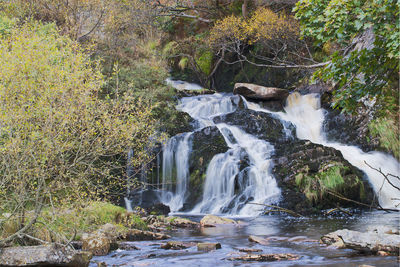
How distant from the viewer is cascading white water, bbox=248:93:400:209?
14426 millimetres

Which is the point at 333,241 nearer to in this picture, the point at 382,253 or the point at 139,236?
the point at 382,253

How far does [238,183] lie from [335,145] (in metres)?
5.93

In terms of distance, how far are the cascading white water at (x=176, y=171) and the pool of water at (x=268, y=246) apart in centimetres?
416

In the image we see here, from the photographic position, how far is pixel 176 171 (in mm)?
16734

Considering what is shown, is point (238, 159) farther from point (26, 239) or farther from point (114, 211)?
point (26, 239)

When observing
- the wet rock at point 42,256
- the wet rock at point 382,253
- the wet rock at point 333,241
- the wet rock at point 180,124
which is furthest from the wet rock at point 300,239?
the wet rock at point 180,124

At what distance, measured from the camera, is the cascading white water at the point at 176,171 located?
16.1 meters

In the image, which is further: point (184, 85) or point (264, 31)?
point (184, 85)

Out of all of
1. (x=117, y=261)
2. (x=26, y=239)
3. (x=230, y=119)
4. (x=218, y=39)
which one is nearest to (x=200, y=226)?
(x=117, y=261)

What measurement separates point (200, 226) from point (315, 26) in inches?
285

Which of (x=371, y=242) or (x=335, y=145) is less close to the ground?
(x=335, y=145)

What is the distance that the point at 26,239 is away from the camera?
7379 mm

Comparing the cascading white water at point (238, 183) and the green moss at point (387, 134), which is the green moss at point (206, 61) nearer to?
the cascading white water at point (238, 183)

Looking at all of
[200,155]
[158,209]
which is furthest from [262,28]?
[158,209]
